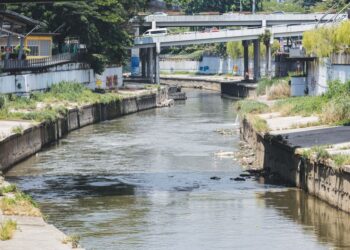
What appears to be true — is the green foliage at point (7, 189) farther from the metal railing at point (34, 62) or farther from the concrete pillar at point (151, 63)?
the concrete pillar at point (151, 63)

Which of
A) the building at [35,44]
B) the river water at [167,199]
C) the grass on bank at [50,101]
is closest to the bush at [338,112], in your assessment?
the river water at [167,199]

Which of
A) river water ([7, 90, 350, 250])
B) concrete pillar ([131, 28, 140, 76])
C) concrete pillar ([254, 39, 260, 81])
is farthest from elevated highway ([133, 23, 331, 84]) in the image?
river water ([7, 90, 350, 250])

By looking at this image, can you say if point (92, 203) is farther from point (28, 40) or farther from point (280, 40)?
point (280, 40)

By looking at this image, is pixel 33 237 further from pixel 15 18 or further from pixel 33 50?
pixel 33 50

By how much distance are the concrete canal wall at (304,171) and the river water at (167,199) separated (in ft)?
1.80

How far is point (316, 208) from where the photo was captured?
45406 mm

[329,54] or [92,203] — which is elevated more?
[329,54]

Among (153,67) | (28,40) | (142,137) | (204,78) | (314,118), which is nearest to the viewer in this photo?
(314,118)

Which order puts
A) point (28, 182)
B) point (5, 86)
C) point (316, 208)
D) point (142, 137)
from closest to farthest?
1. point (316, 208)
2. point (28, 182)
3. point (142, 137)
4. point (5, 86)

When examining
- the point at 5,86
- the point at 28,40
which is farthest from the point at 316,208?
the point at 28,40

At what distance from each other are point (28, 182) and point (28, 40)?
48410 mm

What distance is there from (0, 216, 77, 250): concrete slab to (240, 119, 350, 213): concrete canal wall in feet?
44.7

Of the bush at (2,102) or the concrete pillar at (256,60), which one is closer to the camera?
the bush at (2,102)

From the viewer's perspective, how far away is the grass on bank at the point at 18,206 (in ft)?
121
